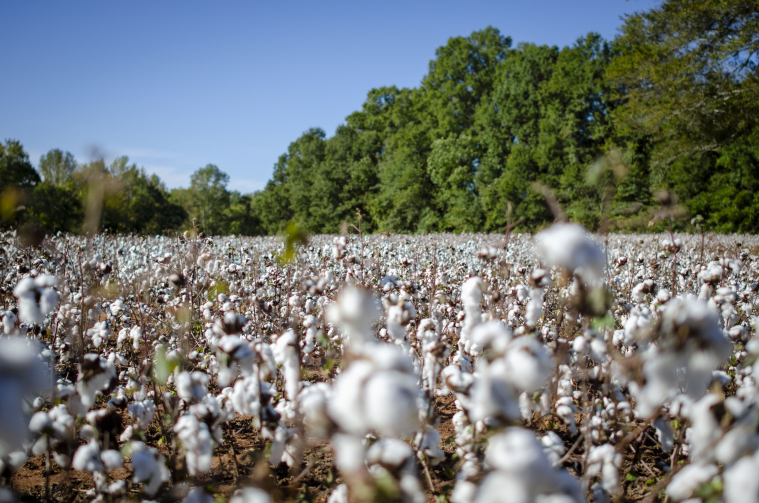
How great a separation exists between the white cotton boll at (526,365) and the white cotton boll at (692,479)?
1.74ft

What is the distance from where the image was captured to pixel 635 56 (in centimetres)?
1759

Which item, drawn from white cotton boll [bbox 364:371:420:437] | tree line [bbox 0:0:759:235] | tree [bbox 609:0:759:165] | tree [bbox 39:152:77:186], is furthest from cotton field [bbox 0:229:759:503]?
tree [bbox 39:152:77:186]

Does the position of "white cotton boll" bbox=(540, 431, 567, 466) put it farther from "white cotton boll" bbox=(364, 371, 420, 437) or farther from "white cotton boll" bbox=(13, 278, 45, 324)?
"white cotton boll" bbox=(13, 278, 45, 324)

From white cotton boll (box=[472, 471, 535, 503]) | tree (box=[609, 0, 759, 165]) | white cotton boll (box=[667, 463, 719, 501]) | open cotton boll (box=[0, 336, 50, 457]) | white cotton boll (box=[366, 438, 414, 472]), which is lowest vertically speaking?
white cotton boll (box=[667, 463, 719, 501])

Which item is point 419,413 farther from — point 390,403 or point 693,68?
point 693,68

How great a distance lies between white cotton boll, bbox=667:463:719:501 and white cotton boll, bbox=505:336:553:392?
531 mm

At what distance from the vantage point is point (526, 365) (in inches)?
45.6

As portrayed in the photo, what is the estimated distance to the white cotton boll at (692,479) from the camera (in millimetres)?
1220

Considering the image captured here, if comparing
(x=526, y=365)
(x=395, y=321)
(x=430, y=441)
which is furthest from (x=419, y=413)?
(x=526, y=365)

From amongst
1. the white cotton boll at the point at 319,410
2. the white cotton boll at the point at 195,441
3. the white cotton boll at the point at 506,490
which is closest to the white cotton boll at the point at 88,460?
the white cotton boll at the point at 195,441

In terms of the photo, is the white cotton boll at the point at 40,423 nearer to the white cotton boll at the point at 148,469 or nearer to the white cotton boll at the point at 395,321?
the white cotton boll at the point at 148,469

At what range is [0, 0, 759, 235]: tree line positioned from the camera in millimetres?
15820

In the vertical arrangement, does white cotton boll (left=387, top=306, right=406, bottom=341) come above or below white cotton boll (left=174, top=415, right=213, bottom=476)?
above

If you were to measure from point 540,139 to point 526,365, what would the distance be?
3077 cm
